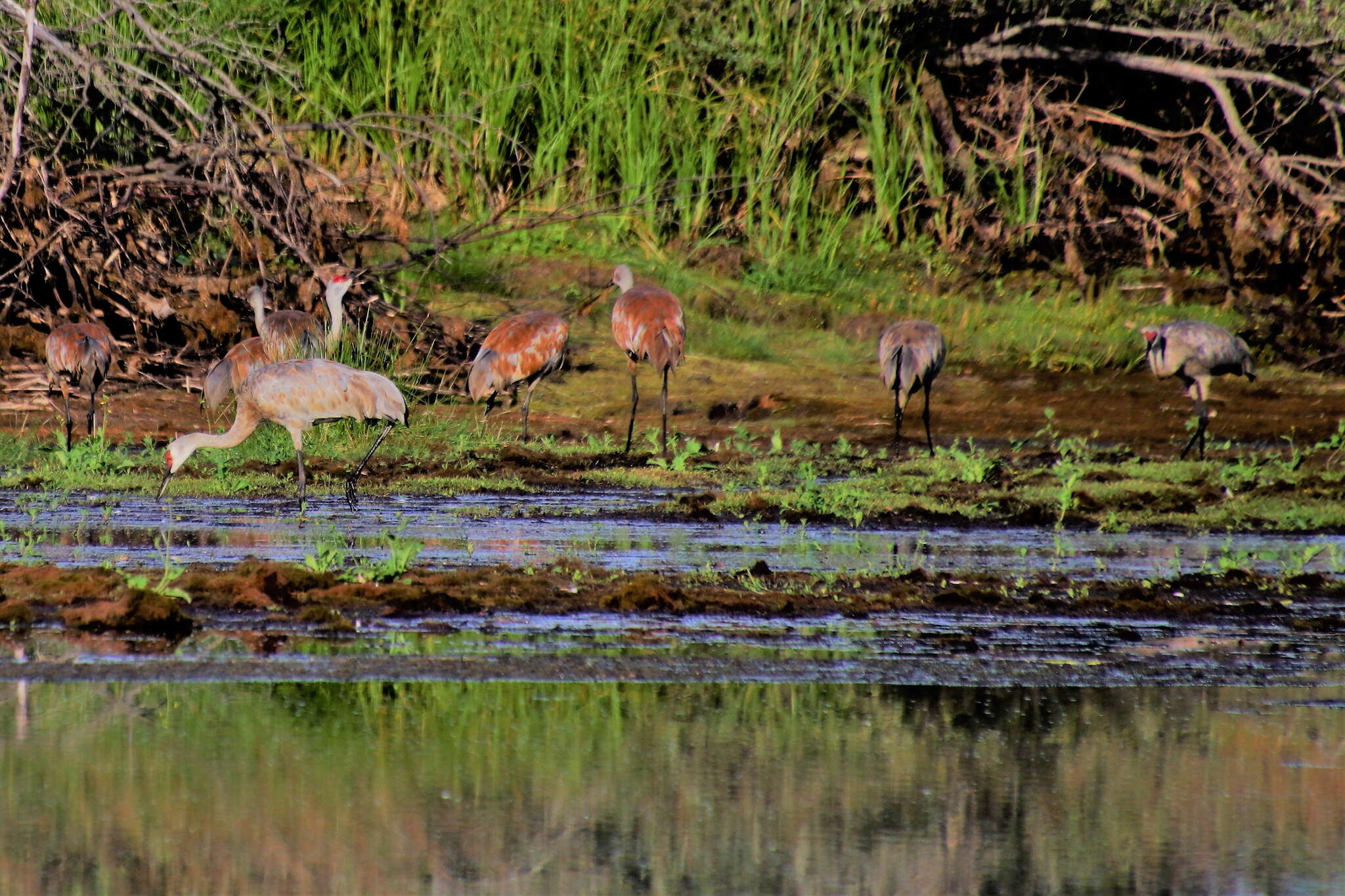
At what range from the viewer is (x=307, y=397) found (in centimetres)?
1073

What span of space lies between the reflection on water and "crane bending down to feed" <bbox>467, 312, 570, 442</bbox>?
27.9 ft

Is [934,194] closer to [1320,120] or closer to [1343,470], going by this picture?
[1320,120]

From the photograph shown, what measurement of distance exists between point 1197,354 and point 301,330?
6961mm

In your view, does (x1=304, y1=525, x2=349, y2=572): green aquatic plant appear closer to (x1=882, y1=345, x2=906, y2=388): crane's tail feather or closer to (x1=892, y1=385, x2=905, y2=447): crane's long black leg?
(x1=892, y1=385, x2=905, y2=447): crane's long black leg

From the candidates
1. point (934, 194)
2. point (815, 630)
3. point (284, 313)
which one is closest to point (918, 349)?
point (284, 313)

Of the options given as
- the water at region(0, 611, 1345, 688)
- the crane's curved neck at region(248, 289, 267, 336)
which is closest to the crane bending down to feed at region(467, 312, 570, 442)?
the crane's curved neck at region(248, 289, 267, 336)

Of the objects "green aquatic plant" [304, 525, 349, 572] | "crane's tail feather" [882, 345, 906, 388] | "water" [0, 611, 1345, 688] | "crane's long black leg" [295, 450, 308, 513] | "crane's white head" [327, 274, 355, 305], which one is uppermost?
"crane's white head" [327, 274, 355, 305]

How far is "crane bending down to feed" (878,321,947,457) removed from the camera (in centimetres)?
1342

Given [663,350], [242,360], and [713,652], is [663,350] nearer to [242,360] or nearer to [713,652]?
[242,360]

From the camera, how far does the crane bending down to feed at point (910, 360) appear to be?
13.4 meters

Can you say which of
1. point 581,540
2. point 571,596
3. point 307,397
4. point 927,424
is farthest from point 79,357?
point 571,596

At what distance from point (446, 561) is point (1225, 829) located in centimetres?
441

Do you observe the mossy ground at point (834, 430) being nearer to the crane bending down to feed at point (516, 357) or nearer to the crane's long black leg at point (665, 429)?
the crane's long black leg at point (665, 429)

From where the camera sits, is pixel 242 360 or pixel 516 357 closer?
pixel 242 360
